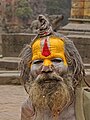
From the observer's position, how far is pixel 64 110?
98.6 inches

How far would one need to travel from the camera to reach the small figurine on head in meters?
2.45

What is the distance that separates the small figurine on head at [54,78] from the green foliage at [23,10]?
54.8 m

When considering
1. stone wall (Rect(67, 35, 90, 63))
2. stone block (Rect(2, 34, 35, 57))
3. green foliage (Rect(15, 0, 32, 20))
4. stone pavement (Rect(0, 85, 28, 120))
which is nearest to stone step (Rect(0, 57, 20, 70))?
stone block (Rect(2, 34, 35, 57))

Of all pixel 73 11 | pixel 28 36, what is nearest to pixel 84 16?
pixel 73 11

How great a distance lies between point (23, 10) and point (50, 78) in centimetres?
5689

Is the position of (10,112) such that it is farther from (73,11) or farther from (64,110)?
(73,11)

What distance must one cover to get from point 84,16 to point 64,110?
13444 millimetres

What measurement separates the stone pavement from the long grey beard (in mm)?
4517

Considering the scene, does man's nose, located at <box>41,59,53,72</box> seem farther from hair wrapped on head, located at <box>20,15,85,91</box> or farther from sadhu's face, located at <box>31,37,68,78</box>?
hair wrapped on head, located at <box>20,15,85,91</box>

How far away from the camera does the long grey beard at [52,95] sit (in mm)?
2445

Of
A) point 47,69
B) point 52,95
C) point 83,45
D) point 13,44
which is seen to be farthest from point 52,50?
point 13,44

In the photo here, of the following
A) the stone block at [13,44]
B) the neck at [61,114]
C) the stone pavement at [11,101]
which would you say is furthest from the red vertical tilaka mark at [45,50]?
the stone block at [13,44]

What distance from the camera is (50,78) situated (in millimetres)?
2408

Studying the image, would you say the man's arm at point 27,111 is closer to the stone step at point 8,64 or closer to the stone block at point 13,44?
the stone step at point 8,64
